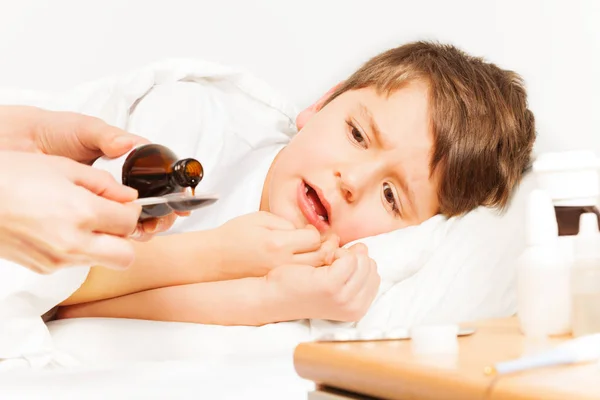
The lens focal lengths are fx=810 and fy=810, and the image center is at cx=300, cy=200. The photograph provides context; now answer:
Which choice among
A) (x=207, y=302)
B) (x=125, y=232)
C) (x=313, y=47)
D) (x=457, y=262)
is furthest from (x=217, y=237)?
(x=313, y=47)

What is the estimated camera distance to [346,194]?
154cm

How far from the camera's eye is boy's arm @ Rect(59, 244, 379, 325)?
133cm

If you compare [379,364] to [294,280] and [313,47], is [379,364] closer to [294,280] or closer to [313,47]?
[294,280]

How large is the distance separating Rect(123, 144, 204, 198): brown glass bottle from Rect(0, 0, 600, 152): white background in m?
1.04

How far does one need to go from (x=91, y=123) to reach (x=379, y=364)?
754 millimetres

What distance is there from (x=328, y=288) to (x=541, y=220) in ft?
1.63

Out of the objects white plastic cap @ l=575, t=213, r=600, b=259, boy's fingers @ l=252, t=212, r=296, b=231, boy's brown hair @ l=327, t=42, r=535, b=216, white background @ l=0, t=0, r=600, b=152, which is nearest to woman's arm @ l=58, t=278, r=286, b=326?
boy's fingers @ l=252, t=212, r=296, b=231

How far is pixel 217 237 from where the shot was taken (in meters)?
1.45

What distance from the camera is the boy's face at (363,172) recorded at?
154 centimetres

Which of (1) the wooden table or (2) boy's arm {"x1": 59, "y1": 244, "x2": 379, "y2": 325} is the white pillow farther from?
(1) the wooden table

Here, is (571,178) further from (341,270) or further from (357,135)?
(357,135)

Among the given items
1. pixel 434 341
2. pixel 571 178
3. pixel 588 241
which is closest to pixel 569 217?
pixel 571 178

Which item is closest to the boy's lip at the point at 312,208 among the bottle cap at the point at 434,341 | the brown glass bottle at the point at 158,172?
the brown glass bottle at the point at 158,172

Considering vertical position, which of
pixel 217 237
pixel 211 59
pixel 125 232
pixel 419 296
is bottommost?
pixel 419 296
